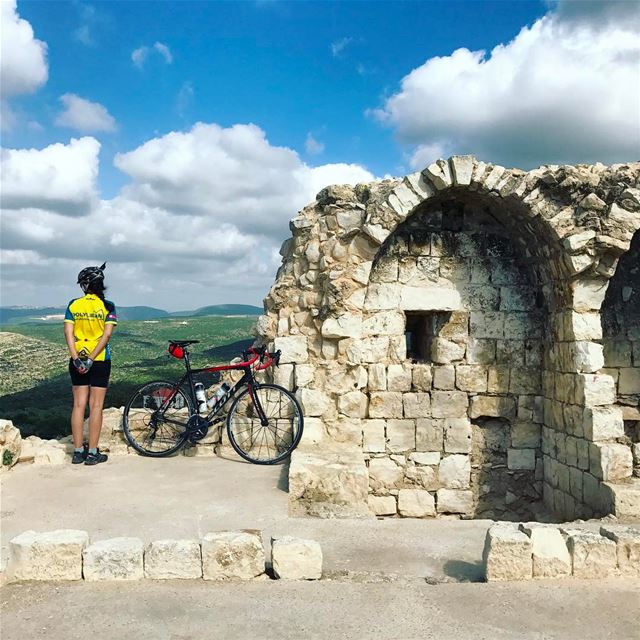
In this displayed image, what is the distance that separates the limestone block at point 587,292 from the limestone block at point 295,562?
468cm

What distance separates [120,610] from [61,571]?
62 cm

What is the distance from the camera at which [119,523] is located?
16.6 ft

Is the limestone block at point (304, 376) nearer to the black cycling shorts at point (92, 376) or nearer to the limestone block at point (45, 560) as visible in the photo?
the black cycling shorts at point (92, 376)

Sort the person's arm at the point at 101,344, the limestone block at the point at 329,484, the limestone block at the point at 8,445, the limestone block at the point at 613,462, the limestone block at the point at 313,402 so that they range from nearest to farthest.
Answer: the limestone block at the point at 329,484
the limestone block at the point at 613,462
the limestone block at the point at 8,445
the person's arm at the point at 101,344
the limestone block at the point at 313,402

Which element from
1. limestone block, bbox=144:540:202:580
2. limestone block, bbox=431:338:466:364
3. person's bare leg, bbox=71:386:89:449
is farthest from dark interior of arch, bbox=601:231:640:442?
person's bare leg, bbox=71:386:89:449

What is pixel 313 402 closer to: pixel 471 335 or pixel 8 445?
pixel 471 335

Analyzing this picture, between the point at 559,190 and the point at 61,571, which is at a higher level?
the point at 559,190

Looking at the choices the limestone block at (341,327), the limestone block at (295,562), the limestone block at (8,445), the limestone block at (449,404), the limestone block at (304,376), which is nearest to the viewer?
the limestone block at (295,562)

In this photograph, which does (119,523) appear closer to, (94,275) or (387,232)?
(94,275)

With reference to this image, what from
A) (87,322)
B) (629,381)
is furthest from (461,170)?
(87,322)

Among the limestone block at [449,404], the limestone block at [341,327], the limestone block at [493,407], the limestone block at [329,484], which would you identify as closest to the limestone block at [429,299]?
the limestone block at [341,327]

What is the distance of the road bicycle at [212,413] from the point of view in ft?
24.0

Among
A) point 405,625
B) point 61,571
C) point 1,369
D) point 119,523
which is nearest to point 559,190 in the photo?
point 405,625

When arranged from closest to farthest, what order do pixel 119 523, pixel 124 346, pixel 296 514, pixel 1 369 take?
1. pixel 119 523
2. pixel 296 514
3. pixel 1 369
4. pixel 124 346
